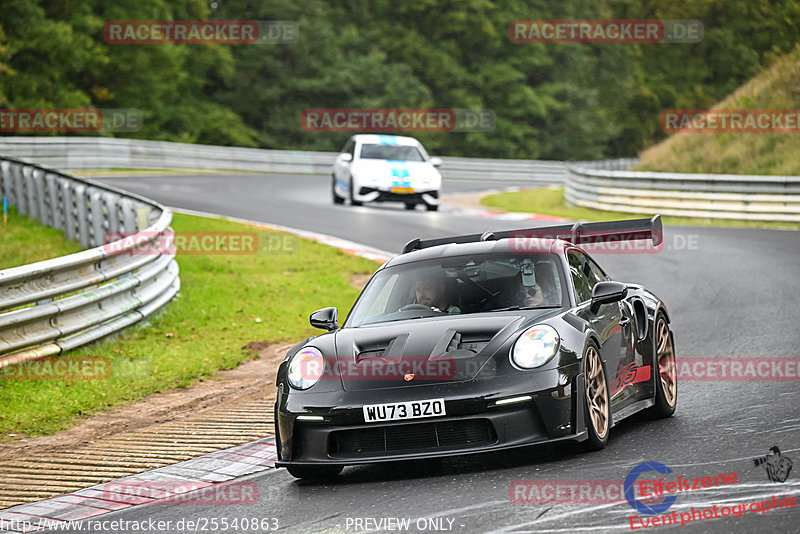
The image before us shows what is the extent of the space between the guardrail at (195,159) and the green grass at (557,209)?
8176 millimetres

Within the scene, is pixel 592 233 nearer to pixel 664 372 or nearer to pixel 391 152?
pixel 664 372

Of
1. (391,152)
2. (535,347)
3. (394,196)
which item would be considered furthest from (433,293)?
(391,152)

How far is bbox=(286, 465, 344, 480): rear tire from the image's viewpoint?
21.7ft

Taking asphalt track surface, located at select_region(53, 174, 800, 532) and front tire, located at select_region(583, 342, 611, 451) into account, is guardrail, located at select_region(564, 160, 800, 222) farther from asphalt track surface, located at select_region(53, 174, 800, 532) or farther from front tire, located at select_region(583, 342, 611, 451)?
front tire, located at select_region(583, 342, 611, 451)

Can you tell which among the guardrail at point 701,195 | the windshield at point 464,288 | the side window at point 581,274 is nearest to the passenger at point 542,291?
the windshield at point 464,288

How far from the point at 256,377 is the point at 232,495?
12.7 feet

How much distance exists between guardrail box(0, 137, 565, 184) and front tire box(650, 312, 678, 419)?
33231mm

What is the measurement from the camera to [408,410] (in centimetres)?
636

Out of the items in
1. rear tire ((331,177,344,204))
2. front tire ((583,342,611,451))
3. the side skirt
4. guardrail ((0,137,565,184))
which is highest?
front tire ((583,342,611,451))

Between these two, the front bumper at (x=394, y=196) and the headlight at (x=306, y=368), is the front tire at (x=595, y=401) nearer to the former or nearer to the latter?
the headlight at (x=306, y=368)

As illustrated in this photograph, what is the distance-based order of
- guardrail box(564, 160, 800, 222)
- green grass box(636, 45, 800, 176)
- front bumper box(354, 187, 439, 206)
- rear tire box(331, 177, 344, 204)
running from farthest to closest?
green grass box(636, 45, 800, 176) → rear tire box(331, 177, 344, 204) → front bumper box(354, 187, 439, 206) → guardrail box(564, 160, 800, 222)

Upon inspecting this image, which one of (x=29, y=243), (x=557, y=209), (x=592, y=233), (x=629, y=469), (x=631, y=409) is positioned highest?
(x=592, y=233)

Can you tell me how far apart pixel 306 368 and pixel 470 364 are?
1.02m

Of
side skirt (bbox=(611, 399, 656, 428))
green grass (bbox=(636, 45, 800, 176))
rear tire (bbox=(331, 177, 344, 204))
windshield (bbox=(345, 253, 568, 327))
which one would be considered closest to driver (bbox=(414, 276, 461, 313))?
windshield (bbox=(345, 253, 568, 327))
